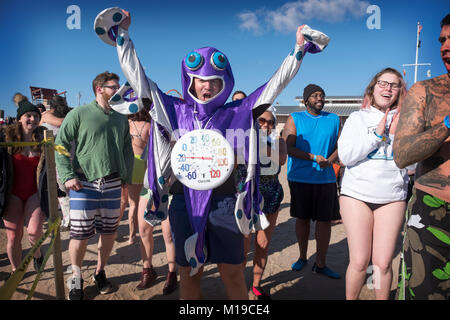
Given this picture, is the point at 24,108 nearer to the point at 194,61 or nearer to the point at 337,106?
the point at 194,61

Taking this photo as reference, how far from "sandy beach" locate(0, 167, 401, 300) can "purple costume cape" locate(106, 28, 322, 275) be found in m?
1.40

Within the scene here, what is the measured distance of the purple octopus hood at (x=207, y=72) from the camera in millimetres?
1891

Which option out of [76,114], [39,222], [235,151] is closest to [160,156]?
[235,151]

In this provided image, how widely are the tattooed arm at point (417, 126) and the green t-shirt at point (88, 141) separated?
7.79 ft

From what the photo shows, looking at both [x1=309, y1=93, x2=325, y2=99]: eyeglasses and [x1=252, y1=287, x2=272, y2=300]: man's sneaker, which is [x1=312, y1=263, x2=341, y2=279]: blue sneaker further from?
[x1=309, y1=93, x2=325, y2=99]: eyeglasses

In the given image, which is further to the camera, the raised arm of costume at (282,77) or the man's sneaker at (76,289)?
the man's sneaker at (76,289)

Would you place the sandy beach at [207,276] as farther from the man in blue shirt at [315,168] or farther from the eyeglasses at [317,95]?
the eyeglasses at [317,95]

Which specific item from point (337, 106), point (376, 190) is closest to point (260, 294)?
point (376, 190)

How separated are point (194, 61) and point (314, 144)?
1827mm

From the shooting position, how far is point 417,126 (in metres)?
1.51

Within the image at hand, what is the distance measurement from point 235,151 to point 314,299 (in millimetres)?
1859

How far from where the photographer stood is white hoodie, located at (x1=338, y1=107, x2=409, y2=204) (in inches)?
81.4

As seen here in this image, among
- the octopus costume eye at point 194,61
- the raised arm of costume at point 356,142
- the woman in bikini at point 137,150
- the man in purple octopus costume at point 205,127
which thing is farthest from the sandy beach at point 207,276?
the octopus costume eye at point 194,61

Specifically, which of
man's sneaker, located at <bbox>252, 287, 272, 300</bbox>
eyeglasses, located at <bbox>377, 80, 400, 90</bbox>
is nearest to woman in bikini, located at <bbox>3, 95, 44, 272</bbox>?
man's sneaker, located at <bbox>252, 287, 272, 300</bbox>
